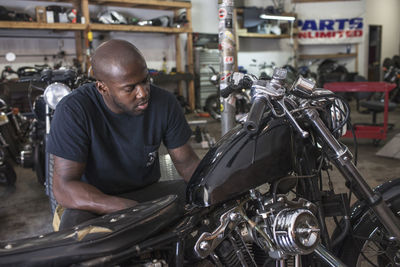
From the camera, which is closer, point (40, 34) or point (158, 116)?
point (158, 116)

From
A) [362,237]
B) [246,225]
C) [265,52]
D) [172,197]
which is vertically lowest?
[362,237]

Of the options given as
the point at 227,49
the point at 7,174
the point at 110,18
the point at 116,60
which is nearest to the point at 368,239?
the point at 116,60

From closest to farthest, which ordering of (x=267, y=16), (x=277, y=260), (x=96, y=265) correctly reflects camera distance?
(x=96, y=265) → (x=277, y=260) → (x=267, y=16)

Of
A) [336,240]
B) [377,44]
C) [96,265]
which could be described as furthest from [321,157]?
[377,44]

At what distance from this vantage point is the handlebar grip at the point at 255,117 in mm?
1028

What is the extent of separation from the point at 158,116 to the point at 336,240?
2.97 feet

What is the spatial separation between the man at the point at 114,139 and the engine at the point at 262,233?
37 centimetres

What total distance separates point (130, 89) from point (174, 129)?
0.38 meters

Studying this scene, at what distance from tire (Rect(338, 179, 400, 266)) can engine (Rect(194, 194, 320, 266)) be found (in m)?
0.39

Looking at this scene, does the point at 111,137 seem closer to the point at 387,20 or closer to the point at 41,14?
the point at 41,14

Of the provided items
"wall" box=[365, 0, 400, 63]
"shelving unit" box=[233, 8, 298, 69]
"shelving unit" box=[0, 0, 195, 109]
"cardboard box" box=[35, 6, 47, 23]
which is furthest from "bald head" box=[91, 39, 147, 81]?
"wall" box=[365, 0, 400, 63]

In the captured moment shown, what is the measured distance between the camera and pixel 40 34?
659 centimetres

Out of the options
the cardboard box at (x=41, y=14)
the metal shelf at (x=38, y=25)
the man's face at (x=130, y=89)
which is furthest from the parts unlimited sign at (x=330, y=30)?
the man's face at (x=130, y=89)

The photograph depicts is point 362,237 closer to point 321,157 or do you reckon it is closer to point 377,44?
point 321,157
